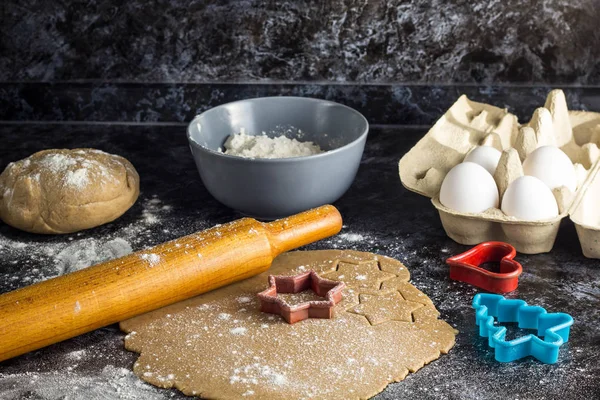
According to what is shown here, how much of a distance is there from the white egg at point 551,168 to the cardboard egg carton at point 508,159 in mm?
24

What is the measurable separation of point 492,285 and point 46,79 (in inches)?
47.1

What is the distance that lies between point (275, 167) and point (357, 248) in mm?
194

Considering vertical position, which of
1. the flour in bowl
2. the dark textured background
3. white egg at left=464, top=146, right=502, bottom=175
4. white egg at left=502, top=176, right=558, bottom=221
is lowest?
the flour in bowl

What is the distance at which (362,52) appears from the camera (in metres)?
1.67

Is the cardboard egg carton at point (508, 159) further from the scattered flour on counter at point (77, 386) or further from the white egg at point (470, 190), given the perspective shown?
the scattered flour on counter at point (77, 386)

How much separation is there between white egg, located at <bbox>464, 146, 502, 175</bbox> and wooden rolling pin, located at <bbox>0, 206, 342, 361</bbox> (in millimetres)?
281

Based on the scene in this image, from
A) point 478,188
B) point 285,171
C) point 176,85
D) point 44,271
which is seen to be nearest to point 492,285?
point 478,188

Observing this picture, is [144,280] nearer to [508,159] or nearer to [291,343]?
[291,343]

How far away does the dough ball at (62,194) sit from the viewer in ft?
4.14

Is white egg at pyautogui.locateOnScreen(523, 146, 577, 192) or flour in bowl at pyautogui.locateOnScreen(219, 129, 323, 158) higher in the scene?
white egg at pyautogui.locateOnScreen(523, 146, 577, 192)

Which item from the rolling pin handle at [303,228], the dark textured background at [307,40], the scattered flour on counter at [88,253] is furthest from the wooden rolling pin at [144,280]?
the dark textured background at [307,40]

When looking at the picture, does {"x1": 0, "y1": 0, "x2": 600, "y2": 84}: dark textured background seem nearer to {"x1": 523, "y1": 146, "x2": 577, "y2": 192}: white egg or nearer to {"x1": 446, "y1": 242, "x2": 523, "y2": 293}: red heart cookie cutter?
{"x1": 523, "y1": 146, "x2": 577, "y2": 192}: white egg

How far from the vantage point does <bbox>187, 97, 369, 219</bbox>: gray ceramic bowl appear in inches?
49.2

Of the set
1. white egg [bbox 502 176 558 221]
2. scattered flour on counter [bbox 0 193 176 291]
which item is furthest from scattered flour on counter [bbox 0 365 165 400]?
white egg [bbox 502 176 558 221]
